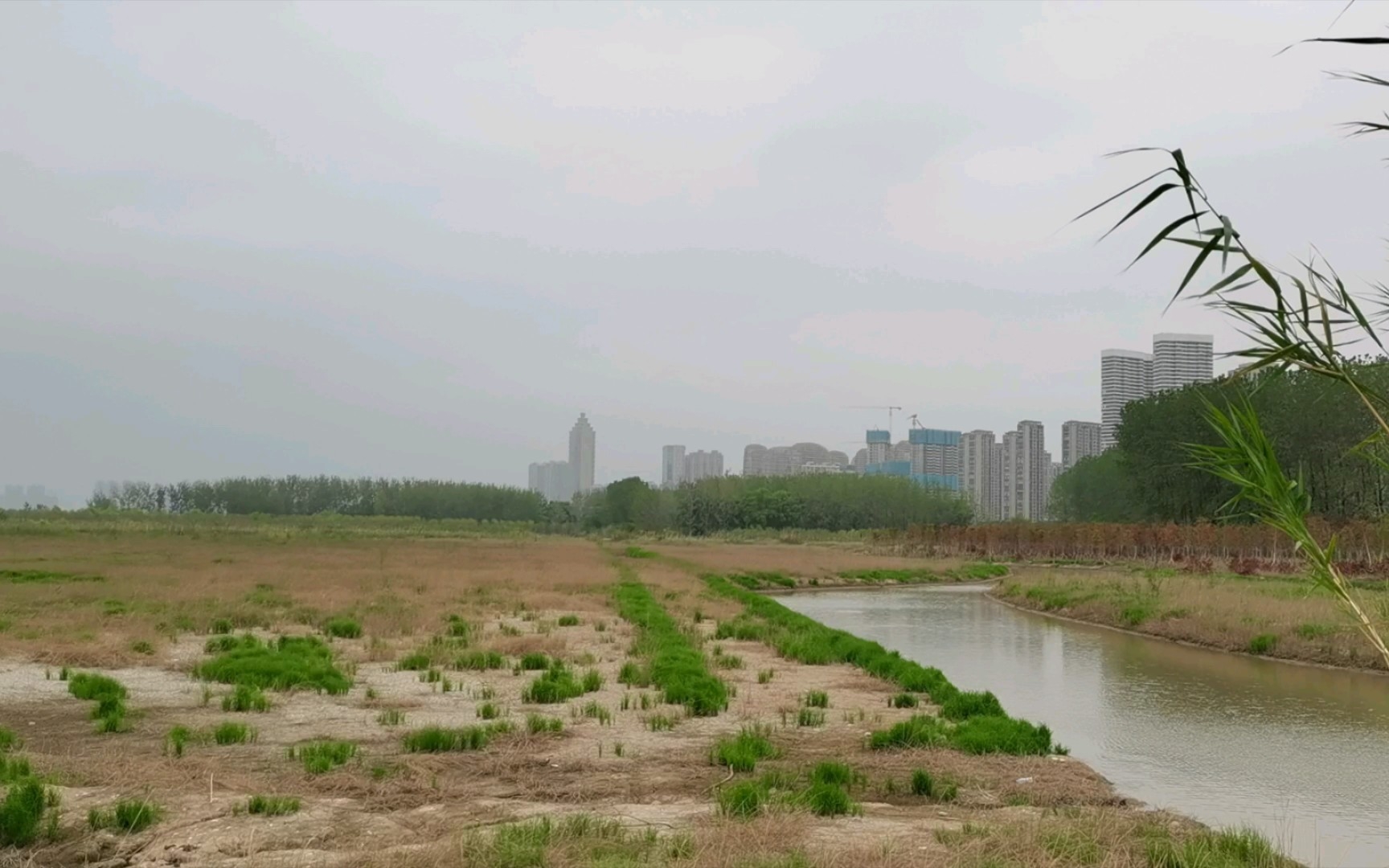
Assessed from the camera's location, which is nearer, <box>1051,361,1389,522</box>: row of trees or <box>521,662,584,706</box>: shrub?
<box>521,662,584,706</box>: shrub

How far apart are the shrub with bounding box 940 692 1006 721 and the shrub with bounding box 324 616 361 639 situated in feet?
38.6

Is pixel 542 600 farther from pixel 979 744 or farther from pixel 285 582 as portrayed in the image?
pixel 979 744

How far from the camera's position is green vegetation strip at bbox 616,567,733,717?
12875mm

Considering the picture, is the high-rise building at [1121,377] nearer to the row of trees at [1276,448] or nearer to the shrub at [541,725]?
the row of trees at [1276,448]

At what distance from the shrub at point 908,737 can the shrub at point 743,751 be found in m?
1.12

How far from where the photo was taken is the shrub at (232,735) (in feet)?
34.1

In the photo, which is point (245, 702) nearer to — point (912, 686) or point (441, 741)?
point (441, 741)

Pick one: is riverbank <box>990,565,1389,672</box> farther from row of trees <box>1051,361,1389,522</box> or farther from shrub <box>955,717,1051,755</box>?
row of trees <box>1051,361,1389,522</box>

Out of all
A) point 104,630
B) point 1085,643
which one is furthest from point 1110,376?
point 104,630

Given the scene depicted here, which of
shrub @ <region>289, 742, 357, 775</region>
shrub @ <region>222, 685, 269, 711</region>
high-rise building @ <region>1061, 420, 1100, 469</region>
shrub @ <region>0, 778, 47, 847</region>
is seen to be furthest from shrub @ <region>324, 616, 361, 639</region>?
high-rise building @ <region>1061, 420, 1100, 469</region>

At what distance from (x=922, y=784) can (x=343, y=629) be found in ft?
46.5

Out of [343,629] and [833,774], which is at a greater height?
[833,774]

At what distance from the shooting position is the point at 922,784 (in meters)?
8.95

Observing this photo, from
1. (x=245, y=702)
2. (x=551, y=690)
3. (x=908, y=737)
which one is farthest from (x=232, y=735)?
(x=908, y=737)
